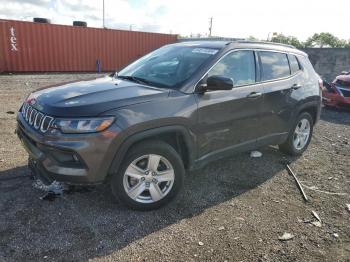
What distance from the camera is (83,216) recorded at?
3426 mm

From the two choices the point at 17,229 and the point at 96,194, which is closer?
the point at 17,229

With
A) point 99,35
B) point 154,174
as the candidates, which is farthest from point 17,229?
point 99,35

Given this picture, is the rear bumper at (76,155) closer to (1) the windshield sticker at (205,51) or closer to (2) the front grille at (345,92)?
(1) the windshield sticker at (205,51)

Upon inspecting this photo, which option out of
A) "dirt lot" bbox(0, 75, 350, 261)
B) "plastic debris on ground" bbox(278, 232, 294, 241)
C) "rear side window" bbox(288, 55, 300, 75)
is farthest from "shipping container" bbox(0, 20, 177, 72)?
"plastic debris on ground" bbox(278, 232, 294, 241)

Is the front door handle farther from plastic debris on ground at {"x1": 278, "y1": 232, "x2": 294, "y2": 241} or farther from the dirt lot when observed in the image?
plastic debris on ground at {"x1": 278, "y1": 232, "x2": 294, "y2": 241}

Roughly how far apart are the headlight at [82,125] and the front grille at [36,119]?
0.15 meters

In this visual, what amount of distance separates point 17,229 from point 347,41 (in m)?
43.8

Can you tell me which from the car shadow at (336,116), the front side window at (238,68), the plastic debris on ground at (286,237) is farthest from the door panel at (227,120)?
the car shadow at (336,116)

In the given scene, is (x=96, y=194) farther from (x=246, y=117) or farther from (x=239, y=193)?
(x=246, y=117)

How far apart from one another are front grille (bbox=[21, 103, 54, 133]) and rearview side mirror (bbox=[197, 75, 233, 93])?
1582 millimetres

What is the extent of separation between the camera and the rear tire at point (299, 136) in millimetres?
5359

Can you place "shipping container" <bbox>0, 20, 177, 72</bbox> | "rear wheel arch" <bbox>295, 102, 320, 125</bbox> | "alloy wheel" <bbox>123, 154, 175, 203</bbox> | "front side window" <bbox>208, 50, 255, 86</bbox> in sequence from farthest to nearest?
1. "shipping container" <bbox>0, 20, 177, 72</bbox>
2. "rear wheel arch" <bbox>295, 102, 320, 125</bbox>
3. "front side window" <bbox>208, 50, 255, 86</bbox>
4. "alloy wheel" <bbox>123, 154, 175, 203</bbox>

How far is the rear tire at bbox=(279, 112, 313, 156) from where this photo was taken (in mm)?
5359

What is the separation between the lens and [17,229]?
3141 millimetres
